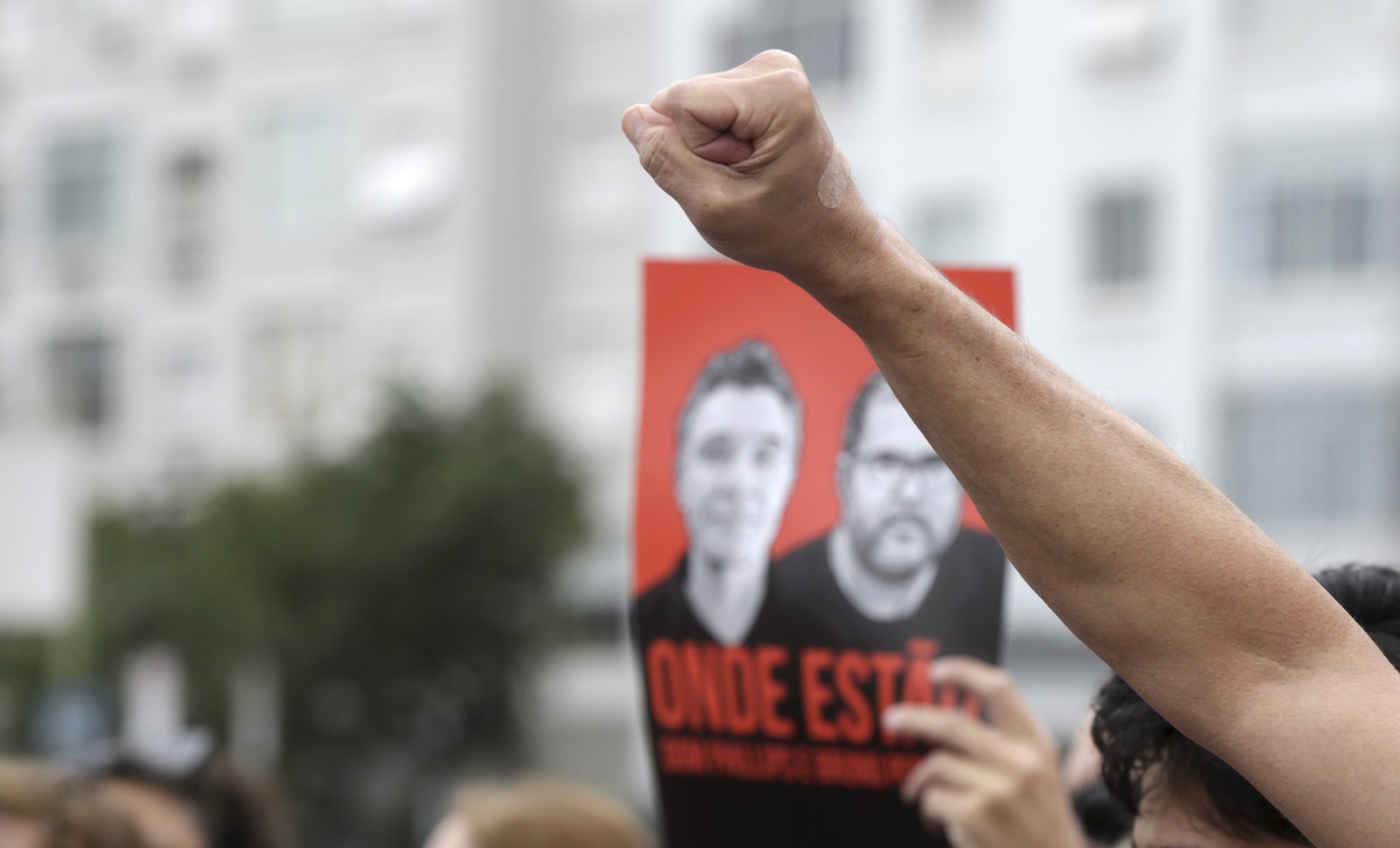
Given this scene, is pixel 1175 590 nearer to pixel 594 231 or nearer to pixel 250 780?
pixel 250 780

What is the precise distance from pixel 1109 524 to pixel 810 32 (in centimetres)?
2096

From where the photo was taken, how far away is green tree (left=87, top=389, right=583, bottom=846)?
65.6 feet

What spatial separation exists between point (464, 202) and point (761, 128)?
24245 millimetres

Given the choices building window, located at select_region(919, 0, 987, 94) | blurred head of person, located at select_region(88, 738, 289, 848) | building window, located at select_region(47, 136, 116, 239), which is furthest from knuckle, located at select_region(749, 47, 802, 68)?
building window, located at select_region(47, 136, 116, 239)

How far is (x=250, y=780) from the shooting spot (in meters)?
4.38

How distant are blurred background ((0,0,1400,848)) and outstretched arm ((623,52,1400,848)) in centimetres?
1116

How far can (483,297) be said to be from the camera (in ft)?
82.4

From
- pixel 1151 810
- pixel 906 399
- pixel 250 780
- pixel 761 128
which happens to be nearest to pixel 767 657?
pixel 1151 810

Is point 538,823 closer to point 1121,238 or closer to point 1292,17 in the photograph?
point 1121,238

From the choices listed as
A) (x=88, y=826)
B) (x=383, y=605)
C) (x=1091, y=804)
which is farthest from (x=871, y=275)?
(x=383, y=605)

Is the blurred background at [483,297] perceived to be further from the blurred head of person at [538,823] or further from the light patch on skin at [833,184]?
the light patch on skin at [833,184]

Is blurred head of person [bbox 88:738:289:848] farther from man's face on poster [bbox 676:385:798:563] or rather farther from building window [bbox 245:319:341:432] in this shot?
building window [bbox 245:319:341:432]

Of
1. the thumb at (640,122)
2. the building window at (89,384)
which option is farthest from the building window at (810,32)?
the thumb at (640,122)

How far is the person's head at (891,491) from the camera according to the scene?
224cm
